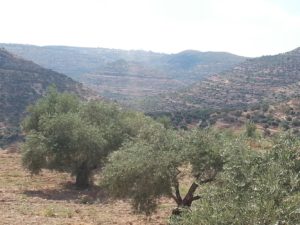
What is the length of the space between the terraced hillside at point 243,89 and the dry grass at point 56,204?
89567mm

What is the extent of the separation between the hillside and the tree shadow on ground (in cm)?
4948

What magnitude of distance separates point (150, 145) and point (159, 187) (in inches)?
100

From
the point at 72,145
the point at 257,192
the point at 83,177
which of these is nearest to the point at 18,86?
the point at 83,177

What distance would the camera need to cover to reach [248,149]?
21.9 metres

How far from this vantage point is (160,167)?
24.9 metres

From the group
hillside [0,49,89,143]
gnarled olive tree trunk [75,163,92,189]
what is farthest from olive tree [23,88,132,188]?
hillside [0,49,89,143]

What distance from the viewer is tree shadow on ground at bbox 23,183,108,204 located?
120 ft

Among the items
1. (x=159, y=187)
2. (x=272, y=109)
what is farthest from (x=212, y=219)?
(x=272, y=109)

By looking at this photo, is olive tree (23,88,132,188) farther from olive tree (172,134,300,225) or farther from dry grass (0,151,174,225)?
olive tree (172,134,300,225)

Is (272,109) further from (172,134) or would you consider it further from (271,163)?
(271,163)

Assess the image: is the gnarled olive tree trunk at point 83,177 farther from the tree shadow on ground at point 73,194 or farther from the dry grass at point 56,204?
the dry grass at point 56,204

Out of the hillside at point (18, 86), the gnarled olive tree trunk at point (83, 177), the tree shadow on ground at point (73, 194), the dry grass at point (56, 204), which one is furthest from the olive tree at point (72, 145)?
the hillside at point (18, 86)

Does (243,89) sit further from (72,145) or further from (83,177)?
(72,145)

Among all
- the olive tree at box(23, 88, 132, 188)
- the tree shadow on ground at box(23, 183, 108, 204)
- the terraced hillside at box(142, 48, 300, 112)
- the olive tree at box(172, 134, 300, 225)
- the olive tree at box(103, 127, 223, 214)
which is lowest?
the terraced hillside at box(142, 48, 300, 112)
